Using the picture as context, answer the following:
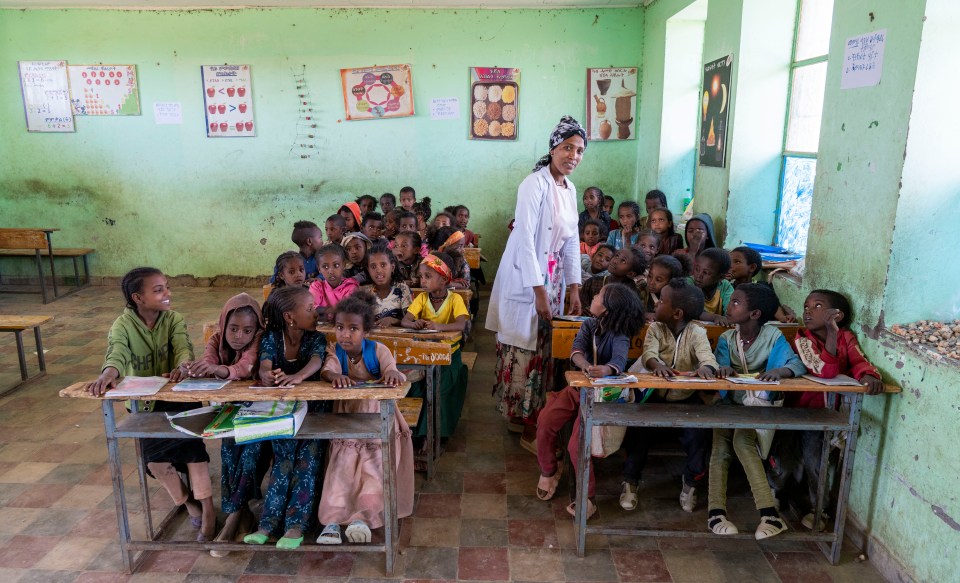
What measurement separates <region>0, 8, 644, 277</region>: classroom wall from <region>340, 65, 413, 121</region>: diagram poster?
0.10 metres

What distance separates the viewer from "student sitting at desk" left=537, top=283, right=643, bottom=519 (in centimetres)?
295

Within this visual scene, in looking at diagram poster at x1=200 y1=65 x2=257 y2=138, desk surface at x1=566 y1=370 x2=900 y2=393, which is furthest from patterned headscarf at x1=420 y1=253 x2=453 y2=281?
diagram poster at x1=200 y1=65 x2=257 y2=138

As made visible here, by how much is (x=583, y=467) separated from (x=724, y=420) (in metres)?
0.61

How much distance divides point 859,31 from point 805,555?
92.9 inches

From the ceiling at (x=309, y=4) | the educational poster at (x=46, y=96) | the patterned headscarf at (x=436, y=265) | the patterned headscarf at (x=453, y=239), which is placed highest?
the ceiling at (x=309, y=4)

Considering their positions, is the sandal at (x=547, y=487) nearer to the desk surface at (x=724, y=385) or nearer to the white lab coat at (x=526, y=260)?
the white lab coat at (x=526, y=260)

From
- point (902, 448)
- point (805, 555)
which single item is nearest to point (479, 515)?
point (805, 555)

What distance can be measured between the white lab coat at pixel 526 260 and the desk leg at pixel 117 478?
199cm

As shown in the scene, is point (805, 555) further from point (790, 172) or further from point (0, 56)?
point (0, 56)

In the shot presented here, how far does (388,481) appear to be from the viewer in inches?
102

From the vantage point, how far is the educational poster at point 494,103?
7.55m

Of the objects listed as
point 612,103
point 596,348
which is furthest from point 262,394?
point 612,103

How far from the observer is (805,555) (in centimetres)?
278

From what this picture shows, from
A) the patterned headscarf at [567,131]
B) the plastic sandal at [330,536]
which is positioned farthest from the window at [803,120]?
the plastic sandal at [330,536]
